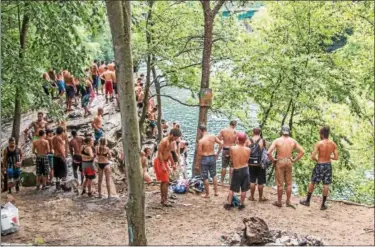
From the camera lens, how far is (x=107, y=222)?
881 cm

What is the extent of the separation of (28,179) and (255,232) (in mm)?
6848

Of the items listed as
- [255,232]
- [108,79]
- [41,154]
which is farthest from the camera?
[108,79]

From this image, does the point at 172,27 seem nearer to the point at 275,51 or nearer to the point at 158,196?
the point at 275,51

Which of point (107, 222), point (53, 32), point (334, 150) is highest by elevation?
point (53, 32)

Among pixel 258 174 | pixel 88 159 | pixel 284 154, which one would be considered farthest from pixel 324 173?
pixel 88 159

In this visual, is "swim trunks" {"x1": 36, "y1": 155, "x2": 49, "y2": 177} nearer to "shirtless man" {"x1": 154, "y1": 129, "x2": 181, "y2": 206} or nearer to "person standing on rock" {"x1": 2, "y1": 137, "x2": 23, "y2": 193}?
"person standing on rock" {"x1": 2, "y1": 137, "x2": 23, "y2": 193}

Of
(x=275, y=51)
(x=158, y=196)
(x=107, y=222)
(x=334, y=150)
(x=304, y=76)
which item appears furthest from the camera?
(x=275, y=51)

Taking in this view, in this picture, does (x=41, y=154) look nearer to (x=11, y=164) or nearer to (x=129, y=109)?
(x=11, y=164)

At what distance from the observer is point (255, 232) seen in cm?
762

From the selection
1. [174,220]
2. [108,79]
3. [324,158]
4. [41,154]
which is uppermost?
[108,79]

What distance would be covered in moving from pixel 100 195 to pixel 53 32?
379cm

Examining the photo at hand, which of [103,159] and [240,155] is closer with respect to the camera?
[240,155]

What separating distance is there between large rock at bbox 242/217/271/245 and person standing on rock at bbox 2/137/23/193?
576 cm

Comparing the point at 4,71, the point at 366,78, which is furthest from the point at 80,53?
the point at 366,78
